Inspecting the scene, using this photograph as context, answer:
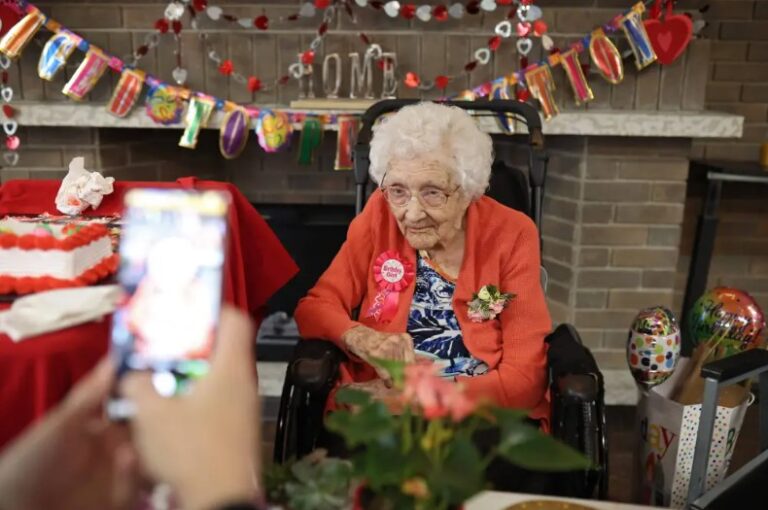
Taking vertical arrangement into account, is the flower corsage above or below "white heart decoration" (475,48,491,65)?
below

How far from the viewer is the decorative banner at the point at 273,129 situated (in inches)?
97.0

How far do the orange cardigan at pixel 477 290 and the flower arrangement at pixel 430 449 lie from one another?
71 cm

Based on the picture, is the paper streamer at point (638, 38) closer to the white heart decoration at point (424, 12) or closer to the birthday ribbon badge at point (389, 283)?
the white heart decoration at point (424, 12)

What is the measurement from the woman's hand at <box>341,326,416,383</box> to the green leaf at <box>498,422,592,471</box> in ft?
2.33

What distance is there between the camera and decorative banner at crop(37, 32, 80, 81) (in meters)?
2.42

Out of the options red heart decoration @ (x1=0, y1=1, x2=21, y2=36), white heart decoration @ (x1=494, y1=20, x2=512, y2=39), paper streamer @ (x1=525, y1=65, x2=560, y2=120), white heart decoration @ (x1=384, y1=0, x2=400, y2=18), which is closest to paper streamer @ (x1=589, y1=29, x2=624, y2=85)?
paper streamer @ (x1=525, y1=65, x2=560, y2=120)

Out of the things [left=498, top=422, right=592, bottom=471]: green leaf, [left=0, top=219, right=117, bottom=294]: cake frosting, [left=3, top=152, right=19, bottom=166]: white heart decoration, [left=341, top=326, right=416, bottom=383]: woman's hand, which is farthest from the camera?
[left=3, top=152, right=19, bottom=166]: white heart decoration

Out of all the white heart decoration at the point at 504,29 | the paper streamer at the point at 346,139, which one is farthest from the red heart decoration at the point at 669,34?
the paper streamer at the point at 346,139

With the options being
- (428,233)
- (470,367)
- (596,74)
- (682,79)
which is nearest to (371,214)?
(428,233)

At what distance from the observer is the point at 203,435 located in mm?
637

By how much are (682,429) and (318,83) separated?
A: 5.74 ft

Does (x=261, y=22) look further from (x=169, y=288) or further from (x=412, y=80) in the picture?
(x=169, y=288)

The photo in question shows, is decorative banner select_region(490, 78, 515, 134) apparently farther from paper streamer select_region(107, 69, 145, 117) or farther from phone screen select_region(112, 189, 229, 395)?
phone screen select_region(112, 189, 229, 395)

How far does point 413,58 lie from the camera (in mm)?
2582
